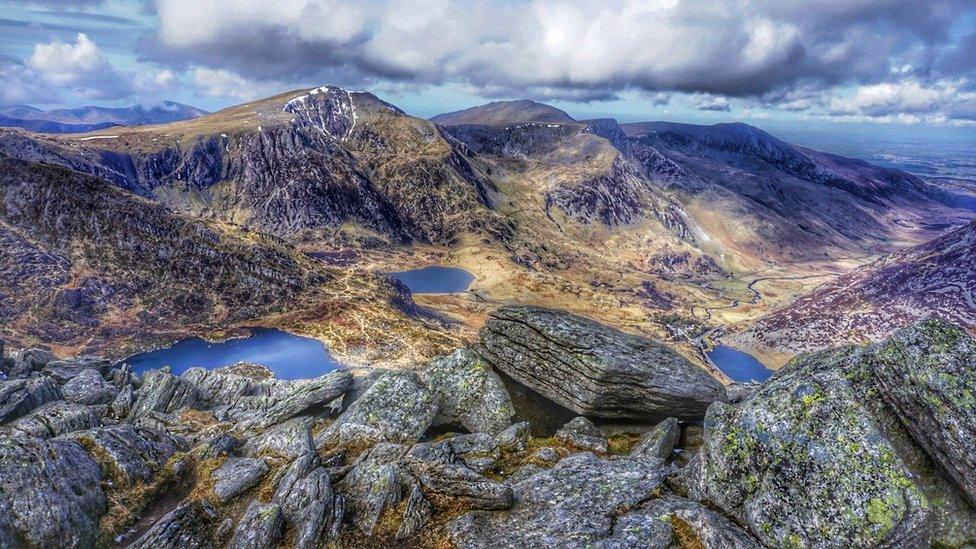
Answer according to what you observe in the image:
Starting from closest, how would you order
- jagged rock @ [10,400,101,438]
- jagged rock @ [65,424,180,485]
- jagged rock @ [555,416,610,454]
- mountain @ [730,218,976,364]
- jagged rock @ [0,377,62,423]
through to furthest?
jagged rock @ [65,424,180,485] < jagged rock @ [555,416,610,454] < jagged rock @ [10,400,101,438] < jagged rock @ [0,377,62,423] < mountain @ [730,218,976,364]

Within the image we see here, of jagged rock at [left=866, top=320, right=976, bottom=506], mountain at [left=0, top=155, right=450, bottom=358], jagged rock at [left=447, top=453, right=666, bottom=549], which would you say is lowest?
mountain at [left=0, top=155, right=450, bottom=358]

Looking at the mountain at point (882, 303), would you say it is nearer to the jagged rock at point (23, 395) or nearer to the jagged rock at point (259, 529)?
the jagged rock at point (259, 529)

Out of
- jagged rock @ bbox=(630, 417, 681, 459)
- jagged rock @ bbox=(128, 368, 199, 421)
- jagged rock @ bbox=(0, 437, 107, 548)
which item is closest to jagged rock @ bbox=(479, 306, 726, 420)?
jagged rock @ bbox=(630, 417, 681, 459)

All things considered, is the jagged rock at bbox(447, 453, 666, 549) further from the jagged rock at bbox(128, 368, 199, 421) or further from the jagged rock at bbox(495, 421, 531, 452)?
the jagged rock at bbox(128, 368, 199, 421)

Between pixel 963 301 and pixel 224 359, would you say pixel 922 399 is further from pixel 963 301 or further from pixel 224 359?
pixel 963 301

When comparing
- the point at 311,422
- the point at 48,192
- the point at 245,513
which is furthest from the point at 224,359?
the point at 245,513

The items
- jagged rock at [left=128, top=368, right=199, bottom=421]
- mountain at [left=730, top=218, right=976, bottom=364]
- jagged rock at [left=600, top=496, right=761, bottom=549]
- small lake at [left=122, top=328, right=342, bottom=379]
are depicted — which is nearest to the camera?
jagged rock at [left=600, top=496, right=761, bottom=549]

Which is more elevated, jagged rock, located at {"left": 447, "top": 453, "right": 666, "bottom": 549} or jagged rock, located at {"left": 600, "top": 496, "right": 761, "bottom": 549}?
jagged rock, located at {"left": 600, "top": 496, "right": 761, "bottom": 549}
